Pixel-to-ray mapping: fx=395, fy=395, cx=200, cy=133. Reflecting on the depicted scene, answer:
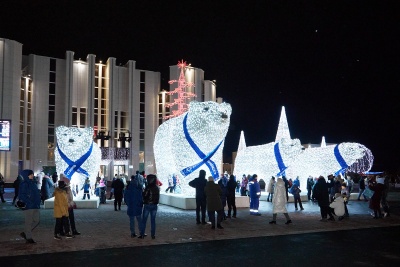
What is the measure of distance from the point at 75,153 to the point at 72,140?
582 millimetres

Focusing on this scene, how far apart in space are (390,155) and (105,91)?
35.3m

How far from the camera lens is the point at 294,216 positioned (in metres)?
13.6

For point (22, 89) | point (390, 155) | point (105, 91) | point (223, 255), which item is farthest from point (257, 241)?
point (390, 155)

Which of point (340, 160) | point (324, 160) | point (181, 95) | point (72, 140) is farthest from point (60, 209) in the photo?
point (181, 95)

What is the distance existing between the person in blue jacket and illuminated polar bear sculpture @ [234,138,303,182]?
563 inches

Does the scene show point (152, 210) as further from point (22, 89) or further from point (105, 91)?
point (105, 91)

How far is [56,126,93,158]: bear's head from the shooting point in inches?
675

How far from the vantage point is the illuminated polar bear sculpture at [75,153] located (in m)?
17.2

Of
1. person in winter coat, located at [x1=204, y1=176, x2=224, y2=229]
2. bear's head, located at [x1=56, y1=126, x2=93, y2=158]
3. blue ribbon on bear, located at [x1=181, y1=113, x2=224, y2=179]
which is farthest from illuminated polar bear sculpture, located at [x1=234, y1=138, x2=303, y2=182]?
Result: person in winter coat, located at [x1=204, y1=176, x2=224, y2=229]

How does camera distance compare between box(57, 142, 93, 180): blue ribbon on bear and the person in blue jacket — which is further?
box(57, 142, 93, 180): blue ribbon on bear

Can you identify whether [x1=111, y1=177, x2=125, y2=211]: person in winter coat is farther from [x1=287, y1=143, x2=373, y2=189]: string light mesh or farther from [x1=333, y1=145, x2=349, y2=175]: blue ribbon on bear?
[x1=333, y1=145, x2=349, y2=175]: blue ribbon on bear

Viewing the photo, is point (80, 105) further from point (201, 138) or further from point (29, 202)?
point (29, 202)

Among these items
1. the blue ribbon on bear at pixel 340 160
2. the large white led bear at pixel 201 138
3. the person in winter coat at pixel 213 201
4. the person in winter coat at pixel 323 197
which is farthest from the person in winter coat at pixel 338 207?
the blue ribbon on bear at pixel 340 160

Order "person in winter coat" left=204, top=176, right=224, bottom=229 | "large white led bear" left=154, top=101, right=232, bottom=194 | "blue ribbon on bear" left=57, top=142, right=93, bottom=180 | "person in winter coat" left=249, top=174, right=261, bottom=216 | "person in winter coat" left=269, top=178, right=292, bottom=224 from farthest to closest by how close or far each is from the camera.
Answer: "blue ribbon on bear" left=57, top=142, right=93, bottom=180, "large white led bear" left=154, top=101, right=232, bottom=194, "person in winter coat" left=249, top=174, right=261, bottom=216, "person in winter coat" left=269, top=178, right=292, bottom=224, "person in winter coat" left=204, top=176, right=224, bottom=229
